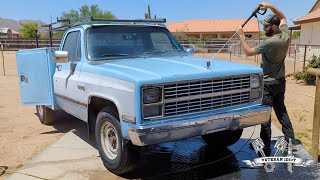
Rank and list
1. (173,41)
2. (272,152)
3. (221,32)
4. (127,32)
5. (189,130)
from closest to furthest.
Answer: (189,130) < (272,152) < (127,32) < (173,41) < (221,32)

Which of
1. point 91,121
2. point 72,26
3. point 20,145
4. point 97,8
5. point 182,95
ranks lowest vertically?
point 20,145

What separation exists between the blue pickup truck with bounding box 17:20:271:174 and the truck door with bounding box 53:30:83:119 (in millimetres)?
15

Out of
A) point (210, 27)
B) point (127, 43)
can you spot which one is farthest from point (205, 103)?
point (210, 27)

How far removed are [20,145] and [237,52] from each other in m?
28.6

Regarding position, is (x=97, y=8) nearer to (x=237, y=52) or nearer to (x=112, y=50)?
(x=237, y=52)

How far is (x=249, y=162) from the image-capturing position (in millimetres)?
4984

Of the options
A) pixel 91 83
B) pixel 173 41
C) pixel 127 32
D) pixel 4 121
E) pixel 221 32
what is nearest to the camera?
pixel 91 83

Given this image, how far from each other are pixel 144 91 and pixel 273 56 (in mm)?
2142

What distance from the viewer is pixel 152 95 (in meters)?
4.01

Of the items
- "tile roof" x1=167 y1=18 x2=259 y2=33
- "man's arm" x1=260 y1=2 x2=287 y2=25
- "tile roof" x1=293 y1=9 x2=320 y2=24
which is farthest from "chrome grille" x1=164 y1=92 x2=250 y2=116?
"tile roof" x1=167 y1=18 x2=259 y2=33

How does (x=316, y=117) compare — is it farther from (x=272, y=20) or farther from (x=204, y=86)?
(x=204, y=86)

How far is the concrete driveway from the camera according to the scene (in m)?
4.69

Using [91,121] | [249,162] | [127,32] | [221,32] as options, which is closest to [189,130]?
[249,162]

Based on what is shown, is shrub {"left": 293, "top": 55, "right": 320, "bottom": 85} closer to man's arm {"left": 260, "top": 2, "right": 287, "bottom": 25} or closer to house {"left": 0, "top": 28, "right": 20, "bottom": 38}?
man's arm {"left": 260, "top": 2, "right": 287, "bottom": 25}
